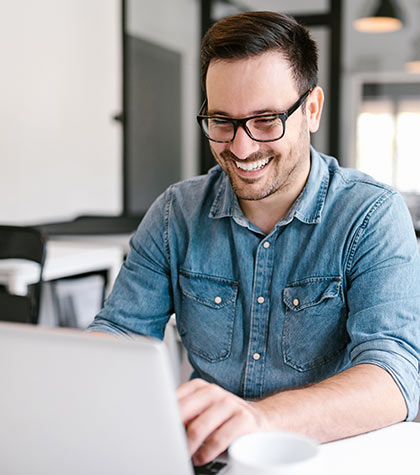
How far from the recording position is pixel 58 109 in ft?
19.7

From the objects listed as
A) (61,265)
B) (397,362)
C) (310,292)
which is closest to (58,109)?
(61,265)

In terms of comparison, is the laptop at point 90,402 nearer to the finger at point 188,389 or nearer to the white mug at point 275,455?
the white mug at point 275,455

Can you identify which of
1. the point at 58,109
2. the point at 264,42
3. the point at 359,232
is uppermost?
the point at 58,109

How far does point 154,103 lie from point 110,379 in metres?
5.15

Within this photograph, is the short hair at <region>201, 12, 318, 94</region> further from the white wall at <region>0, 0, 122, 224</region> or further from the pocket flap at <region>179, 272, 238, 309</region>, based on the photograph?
the white wall at <region>0, 0, 122, 224</region>

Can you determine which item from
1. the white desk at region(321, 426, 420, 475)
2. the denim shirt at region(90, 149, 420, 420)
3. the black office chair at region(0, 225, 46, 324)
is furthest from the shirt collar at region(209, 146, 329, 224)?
the black office chair at region(0, 225, 46, 324)

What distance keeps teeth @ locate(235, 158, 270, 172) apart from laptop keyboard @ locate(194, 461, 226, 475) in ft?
2.13

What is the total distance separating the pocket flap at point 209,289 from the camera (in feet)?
4.87

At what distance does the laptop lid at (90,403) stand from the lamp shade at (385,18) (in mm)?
4641

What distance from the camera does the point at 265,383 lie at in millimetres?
1436

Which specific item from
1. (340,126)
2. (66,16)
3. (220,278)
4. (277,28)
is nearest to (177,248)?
(220,278)

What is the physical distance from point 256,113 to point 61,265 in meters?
1.98

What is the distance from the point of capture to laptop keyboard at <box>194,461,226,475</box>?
36.9 inches

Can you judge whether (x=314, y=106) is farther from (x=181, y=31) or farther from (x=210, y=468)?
(x=181, y=31)
